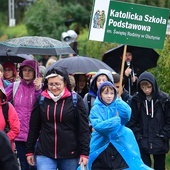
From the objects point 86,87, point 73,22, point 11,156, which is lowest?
point 73,22

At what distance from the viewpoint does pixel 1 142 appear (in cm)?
446

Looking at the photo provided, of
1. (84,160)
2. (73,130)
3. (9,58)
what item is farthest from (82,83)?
(84,160)

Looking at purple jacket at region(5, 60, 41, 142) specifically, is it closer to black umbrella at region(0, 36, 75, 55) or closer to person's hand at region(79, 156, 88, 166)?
black umbrella at region(0, 36, 75, 55)

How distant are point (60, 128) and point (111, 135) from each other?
0.68 m

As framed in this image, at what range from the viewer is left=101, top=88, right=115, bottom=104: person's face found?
307 inches

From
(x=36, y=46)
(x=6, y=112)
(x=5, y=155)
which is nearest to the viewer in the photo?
(x=5, y=155)

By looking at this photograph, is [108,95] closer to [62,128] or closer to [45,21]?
[62,128]

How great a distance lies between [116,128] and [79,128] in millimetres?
463

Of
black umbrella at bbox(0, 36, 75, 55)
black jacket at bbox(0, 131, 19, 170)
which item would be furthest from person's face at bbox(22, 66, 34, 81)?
black jacket at bbox(0, 131, 19, 170)

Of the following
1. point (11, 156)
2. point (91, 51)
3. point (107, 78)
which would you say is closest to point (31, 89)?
point (107, 78)

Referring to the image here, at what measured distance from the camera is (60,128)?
293 inches

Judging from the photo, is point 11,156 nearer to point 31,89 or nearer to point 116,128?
point 116,128

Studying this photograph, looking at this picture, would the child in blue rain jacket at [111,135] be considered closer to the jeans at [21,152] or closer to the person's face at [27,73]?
the jeans at [21,152]

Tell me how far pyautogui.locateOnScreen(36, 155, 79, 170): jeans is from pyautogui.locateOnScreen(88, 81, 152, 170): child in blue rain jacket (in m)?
0.38
